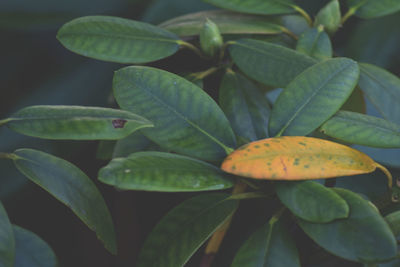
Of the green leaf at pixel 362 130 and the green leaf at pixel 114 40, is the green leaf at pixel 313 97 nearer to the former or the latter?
the green leaf at pixel 362 130

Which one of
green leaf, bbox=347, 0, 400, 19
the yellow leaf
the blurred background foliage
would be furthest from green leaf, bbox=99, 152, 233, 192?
green leaf, bbox=347, 0, 400, 19

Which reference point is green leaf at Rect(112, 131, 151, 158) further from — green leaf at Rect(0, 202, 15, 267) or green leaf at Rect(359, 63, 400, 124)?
green leaf at Rect(359, 63, 400, 124)

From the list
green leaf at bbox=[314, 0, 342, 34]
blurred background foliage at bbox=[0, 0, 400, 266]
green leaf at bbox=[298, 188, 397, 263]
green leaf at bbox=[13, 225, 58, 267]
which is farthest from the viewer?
blurred background foliage at bbox=[0, 0, 400, 266]

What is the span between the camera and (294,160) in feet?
1.35

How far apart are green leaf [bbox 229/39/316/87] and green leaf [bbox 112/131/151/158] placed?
0.52 feet

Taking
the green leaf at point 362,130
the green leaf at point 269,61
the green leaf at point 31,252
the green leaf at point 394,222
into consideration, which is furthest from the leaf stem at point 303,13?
the green leaf at point 31,252

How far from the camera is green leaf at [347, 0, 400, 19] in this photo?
608 mm

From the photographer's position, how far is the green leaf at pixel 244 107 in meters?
0.54

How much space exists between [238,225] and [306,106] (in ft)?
0.77

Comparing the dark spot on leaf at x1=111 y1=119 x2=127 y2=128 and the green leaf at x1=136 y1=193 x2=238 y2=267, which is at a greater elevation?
the dark spot on leaf at x1=111 y1=119 x2=127 y2=128

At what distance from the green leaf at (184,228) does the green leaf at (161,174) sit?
38mm

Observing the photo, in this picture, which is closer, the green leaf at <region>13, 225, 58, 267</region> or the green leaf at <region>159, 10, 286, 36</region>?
the green leaf at <region>13, 225, 58, 267</region>

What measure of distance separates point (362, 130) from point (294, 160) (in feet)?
0.33

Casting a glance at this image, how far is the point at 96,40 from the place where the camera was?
544 mm
